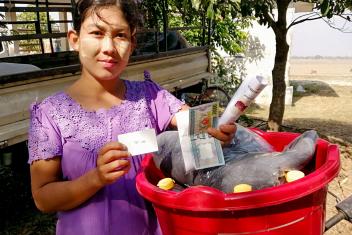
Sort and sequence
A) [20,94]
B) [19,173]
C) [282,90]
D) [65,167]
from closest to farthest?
[65,167], [20,94], [19,173], [282,90]

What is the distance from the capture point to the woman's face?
1008mm

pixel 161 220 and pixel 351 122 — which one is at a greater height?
pixel 161 220

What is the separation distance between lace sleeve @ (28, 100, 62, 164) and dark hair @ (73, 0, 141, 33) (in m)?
0.26

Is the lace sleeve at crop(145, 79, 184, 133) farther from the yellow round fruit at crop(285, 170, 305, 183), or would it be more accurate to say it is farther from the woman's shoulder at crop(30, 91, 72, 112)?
the yellow round fruit at crop(285, 170, 305, 183)

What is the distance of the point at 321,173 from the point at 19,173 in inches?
121

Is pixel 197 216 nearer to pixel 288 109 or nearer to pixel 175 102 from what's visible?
pixel 175 102

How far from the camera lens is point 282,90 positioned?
4.45 metres

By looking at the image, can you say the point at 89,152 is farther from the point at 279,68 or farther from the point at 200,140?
the point at 279,68

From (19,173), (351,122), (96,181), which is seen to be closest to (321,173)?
(96,181)

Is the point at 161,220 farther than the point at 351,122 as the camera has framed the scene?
No

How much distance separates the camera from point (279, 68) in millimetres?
4348

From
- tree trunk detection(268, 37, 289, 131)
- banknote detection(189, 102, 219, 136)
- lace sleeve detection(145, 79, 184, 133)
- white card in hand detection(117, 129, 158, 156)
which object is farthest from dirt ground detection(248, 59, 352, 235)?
white card in hand detection(117, 129, 158, 156)

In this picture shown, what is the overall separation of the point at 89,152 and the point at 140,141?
253mm

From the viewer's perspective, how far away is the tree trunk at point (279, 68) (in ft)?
13.8
